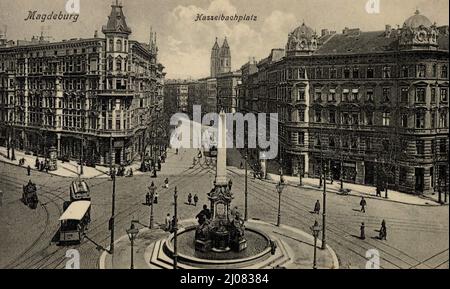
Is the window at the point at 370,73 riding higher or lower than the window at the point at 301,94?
higher

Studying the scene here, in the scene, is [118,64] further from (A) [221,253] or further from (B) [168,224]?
(A) [221,253]

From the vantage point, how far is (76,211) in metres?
24.3

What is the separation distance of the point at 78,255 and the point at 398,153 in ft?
77.6

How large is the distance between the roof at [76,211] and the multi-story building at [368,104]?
1977cm

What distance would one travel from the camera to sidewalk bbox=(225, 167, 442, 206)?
27.1m

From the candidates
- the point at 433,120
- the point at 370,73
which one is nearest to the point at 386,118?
the point at 370,73

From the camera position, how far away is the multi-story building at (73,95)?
1462 inches

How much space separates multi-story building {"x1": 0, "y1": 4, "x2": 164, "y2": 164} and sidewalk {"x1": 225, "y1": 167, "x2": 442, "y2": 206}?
1296 centimetres

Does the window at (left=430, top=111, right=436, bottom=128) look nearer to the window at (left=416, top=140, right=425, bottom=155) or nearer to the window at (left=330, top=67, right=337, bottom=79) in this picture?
the window at (left=416, top=140, right=425, bottom=155)

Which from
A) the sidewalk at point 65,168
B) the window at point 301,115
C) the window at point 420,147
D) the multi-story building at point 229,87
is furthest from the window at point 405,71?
the multi-story building at point 229,87

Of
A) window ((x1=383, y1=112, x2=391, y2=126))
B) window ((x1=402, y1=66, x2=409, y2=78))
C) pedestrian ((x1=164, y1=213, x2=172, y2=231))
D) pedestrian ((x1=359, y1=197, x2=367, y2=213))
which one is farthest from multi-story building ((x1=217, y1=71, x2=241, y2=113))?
pedestrian ((x1=164, y1=213, x2=172, y2=231))

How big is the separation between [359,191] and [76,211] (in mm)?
21679

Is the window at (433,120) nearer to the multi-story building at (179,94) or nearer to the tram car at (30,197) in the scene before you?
the tram car at (30,197)
